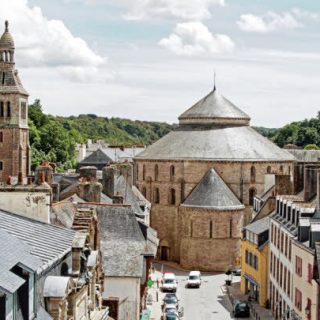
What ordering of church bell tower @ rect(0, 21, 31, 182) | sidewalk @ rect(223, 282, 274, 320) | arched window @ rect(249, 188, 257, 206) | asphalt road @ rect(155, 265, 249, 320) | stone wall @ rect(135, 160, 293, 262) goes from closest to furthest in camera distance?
sidewalk @ rect(223, 282, 274, 320) → asphalt road @ rect(155, 265, 249, 320) → stone wall @ rect(135, 160, 293, 262) → arched window @ rect(249, 188, 257, 206) → church bell tower @ rect(0, 21, 31, 182)

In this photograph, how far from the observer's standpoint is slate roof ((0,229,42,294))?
Result: 485 inches

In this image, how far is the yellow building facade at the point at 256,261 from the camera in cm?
5834

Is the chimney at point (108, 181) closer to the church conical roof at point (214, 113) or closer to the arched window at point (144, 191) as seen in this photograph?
the arched window at point (144, 191)

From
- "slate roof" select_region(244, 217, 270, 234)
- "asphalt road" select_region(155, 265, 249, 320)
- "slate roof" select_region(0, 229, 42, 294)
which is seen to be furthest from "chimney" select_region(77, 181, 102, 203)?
"slate roof" select_region(0, 229, 42, 294)

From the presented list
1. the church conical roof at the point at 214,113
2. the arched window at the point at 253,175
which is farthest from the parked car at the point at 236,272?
the church conical roof at the point at 214,113

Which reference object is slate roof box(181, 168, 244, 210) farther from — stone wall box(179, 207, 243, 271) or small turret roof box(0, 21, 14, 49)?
small turret roof box(0, 21, 14, 49)

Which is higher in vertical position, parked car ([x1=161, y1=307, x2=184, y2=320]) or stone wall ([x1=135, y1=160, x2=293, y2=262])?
stone wall ([x1=135, y1=160, x2=293, y2=262])

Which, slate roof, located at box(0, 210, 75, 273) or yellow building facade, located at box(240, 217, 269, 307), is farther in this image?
yellow building facade, located at box(240, 217, 269, 307)

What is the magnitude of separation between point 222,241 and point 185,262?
4.63 m

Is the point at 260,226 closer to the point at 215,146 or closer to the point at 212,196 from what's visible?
the point at 212,196

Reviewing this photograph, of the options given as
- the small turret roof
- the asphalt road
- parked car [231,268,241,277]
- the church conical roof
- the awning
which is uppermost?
the small turret roof

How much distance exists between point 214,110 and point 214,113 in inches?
26.9

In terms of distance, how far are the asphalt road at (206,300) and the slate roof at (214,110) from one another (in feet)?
73.3

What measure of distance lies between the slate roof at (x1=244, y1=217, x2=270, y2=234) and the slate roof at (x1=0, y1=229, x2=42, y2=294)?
4522 centimetres
